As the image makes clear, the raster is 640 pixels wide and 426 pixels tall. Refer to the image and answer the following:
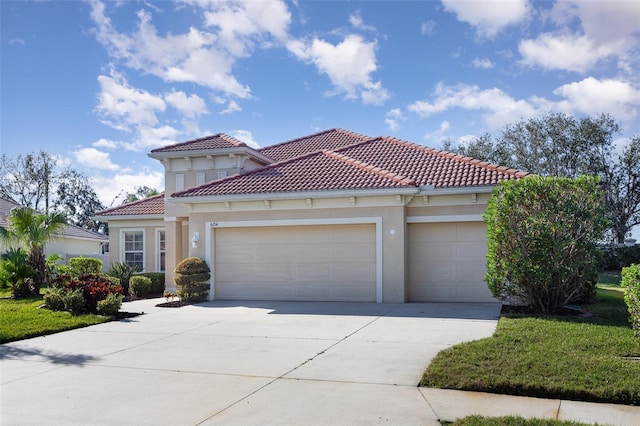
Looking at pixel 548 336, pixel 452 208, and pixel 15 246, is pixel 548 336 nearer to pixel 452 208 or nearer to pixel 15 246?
pixel 452 208

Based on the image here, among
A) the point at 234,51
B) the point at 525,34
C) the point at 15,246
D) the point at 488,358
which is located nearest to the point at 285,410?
the point at 488,358

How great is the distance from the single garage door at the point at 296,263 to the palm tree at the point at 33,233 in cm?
634

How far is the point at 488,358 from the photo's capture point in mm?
7145

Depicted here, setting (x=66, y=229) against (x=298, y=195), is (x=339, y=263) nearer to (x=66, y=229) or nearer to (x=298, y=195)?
(x=298, y=195)

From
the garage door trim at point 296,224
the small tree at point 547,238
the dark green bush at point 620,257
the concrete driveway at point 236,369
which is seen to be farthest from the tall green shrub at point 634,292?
the dark green bush at point 620,257

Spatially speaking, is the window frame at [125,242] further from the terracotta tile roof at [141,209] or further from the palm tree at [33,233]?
the palm tree at [33,233]

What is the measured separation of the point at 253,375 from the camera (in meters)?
6.95

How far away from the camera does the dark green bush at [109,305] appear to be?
12.5 m

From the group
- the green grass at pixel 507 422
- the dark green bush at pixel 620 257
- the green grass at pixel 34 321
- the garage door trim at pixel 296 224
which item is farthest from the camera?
the dark green bush at pixel 620 257

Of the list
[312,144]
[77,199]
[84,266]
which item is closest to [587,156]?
[312,144]

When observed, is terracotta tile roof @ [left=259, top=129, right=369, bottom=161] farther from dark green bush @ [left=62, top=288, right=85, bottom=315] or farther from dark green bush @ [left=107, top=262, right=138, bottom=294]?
dark green bush @ [left=62, top=288, right=85, bottom=315]

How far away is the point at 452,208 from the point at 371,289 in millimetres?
3154

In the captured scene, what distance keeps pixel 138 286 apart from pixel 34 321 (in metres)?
6.38

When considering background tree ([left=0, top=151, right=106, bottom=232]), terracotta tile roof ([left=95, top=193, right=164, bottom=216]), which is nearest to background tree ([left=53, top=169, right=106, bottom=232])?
background tree ([left=0, top=151, right=106, bottom=232])
